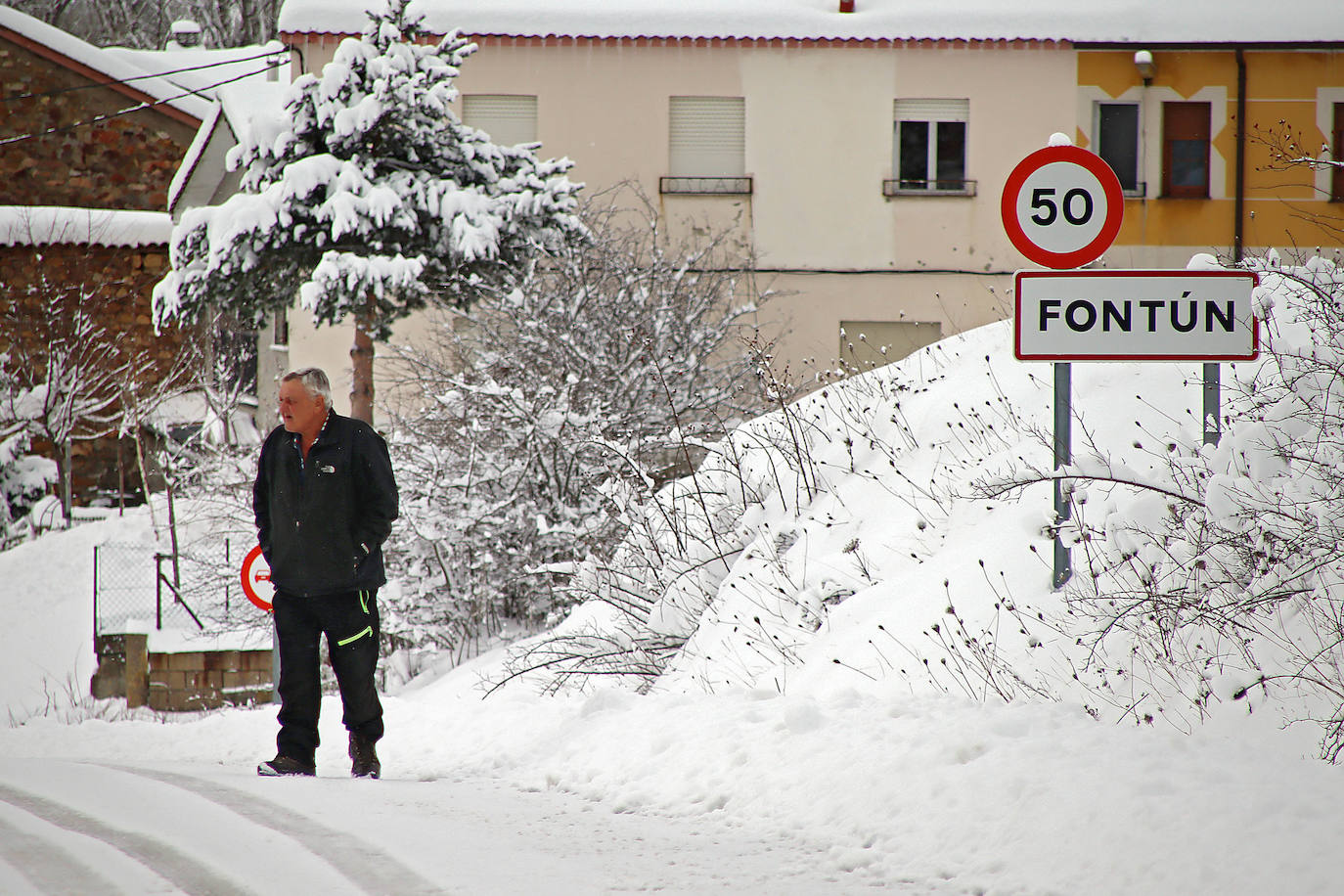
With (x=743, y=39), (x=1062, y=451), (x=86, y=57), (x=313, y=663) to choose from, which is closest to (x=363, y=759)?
(x=313, y=663)

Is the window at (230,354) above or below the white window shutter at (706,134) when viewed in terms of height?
below

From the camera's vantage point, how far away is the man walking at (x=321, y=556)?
5.77 meters

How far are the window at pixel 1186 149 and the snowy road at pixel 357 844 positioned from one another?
1840 centimetres

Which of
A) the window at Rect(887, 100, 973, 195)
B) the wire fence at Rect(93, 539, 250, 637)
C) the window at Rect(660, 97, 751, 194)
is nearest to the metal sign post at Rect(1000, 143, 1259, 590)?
the wire fence at Rect(93, 539, 250, 637)

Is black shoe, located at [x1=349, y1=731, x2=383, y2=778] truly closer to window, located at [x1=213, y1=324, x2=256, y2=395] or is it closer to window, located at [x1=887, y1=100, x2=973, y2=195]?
window, located at [x1=213, y1=324, x2=256, y2=395]

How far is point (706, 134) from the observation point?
2039 centimetres

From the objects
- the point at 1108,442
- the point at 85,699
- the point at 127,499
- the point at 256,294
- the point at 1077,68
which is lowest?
the point at 85,699

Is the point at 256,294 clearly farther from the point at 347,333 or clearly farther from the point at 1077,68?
the point at 1077,68

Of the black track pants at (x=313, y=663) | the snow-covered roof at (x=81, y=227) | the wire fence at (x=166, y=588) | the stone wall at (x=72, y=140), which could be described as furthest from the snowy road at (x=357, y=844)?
the stone wall at (x=72, y=140)

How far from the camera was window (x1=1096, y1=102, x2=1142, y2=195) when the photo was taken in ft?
68.2

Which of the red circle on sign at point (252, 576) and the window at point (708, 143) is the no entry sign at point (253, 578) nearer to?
the red circle on sign at point (252, 576)

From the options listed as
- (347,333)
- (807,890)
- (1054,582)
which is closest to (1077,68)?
(347,333)

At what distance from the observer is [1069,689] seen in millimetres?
5156

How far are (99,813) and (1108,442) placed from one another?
15.9 ft
